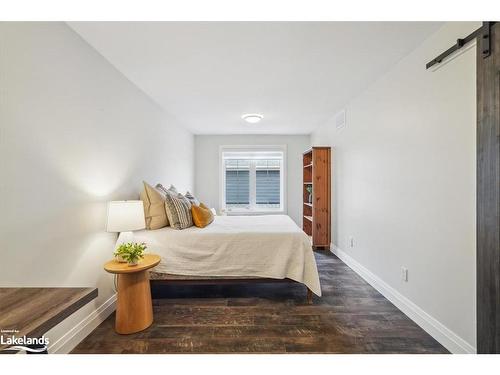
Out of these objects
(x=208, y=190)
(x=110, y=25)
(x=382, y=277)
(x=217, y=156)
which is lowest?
(x=382, y=277)

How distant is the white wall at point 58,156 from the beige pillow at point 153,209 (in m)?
0.20

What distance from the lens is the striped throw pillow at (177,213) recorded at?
103 inches

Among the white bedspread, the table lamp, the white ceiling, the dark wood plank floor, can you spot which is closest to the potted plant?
the table lamp

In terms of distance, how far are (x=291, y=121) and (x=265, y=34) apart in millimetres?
2634

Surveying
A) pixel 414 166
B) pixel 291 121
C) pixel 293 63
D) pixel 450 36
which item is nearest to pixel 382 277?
pixel 414 166

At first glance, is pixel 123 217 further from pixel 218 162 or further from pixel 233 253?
pixel 218 162

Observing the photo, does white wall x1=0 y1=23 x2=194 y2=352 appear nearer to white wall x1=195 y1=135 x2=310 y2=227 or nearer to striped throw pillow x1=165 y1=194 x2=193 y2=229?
striped throw pillow x1=165 y1=194 x2=193 y2=229

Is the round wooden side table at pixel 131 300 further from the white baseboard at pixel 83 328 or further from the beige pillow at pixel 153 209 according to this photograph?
the beige pillow at pixel 153 209

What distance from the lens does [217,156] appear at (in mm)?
5527

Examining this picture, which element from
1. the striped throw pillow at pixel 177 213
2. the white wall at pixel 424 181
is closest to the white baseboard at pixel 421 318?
the white wall at pixel 424 181

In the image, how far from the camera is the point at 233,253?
7.87 feet

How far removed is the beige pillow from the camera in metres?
2.54
